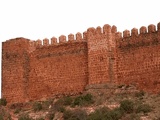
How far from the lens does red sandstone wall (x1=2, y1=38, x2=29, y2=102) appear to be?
32094 millimetres

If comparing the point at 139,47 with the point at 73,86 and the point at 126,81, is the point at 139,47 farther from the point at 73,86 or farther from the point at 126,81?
the point at 73,86

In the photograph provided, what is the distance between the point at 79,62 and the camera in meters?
30.4

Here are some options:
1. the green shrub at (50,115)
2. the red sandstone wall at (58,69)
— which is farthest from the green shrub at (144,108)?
the red sandstone wall at (58,69)

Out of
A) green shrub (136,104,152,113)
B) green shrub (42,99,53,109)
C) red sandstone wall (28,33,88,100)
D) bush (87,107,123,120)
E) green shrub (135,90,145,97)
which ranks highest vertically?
red sandstone wall (28,33,88,100)

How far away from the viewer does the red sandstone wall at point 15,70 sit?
105 feet

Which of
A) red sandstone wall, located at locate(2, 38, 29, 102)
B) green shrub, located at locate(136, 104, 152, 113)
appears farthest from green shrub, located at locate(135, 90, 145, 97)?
red sandstone wall, located at locate(2, 38, 29, 102)

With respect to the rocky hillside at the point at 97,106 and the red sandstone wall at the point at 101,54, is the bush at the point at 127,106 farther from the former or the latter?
the red sandstone wall at the point at 101,54

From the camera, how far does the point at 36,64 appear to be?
32000 mm

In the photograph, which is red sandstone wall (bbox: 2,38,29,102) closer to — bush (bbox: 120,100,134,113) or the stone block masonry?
the stone block masonry

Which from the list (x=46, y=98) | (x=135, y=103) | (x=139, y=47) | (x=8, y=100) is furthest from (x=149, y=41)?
(x=8, y=100)

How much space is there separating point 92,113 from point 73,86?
3668 mm

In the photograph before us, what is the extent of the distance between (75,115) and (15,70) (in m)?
6.31

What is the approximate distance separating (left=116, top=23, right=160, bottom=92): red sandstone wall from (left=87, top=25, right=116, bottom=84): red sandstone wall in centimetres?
39

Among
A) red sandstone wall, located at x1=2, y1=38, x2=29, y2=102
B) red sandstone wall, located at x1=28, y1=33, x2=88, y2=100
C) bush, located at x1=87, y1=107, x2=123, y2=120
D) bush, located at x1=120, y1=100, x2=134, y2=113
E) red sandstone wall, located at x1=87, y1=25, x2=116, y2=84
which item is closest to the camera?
Result: bush, located at x1=87, y1=107, x2=123, y2=120
